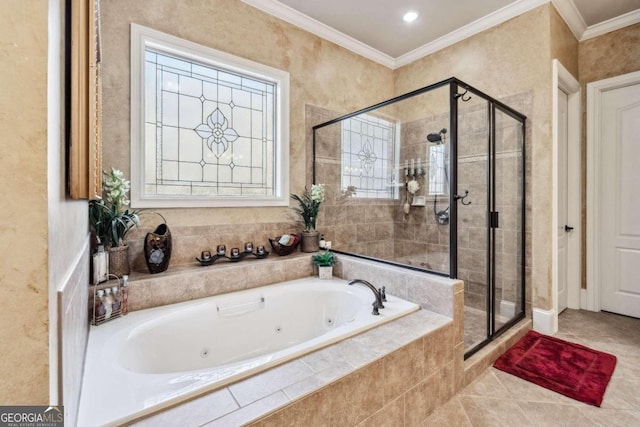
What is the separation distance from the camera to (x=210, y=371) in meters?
1.15

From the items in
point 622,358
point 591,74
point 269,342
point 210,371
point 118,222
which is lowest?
point 622,358

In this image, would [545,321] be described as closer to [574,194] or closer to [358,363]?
[574,194]

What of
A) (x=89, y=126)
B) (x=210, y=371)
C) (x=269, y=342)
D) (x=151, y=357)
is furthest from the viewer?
(x=269, y=342)

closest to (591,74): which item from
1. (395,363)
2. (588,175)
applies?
(588,175)

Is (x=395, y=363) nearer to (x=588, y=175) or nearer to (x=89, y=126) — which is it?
(x=89, y=126)

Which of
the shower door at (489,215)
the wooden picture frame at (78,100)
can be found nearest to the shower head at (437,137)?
the shower door at (489,215)

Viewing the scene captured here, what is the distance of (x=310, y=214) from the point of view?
2.80 meters

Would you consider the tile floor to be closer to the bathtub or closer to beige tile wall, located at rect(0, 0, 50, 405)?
the bathtub

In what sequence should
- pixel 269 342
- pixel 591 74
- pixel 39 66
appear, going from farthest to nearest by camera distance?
1. pixel 591 74
2. pixel 269 342
3. pixel 39 66

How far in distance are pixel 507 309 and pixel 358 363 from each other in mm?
1964

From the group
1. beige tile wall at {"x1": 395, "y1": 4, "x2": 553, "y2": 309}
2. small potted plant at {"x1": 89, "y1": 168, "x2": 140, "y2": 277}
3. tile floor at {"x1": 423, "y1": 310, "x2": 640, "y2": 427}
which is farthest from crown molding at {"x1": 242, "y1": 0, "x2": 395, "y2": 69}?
tile floor at {"x1": 423, "y1": 310, "x2": 640, "y2": 427}

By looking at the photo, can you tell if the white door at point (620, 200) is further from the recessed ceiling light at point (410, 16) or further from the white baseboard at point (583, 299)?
the recessed ceiling light at point (410, 16)

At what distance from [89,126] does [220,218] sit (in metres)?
1.53

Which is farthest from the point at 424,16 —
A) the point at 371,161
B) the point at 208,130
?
the point at 208,130
